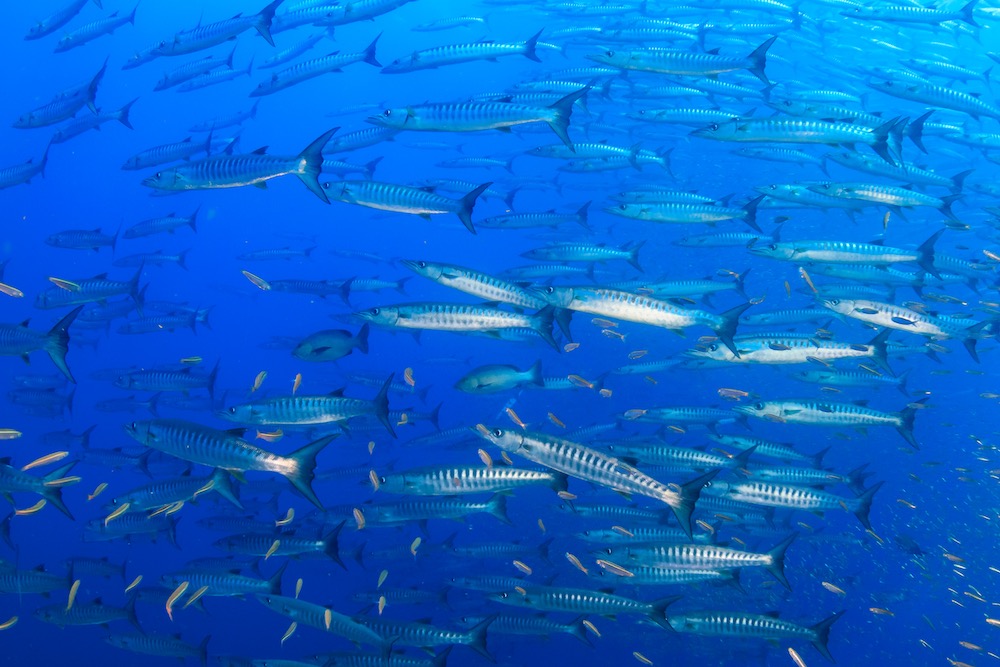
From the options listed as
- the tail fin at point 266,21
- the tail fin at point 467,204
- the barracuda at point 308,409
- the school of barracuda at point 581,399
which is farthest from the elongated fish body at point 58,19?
the barracuda at point 308,409

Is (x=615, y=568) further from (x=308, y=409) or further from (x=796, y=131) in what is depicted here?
(x=796, y=131)

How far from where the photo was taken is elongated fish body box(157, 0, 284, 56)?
8.02m

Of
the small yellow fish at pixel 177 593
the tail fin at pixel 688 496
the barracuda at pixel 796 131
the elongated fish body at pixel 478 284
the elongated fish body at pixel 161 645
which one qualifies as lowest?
the elongated fish body at pixel 161 645

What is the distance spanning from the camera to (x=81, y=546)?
79.0 feet

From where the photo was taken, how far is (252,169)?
5602 millimetres

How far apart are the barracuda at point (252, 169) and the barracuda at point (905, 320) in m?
5.24

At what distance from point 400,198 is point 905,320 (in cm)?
508

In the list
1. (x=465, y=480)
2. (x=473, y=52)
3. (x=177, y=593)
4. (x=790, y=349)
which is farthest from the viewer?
(x=473, y=52)

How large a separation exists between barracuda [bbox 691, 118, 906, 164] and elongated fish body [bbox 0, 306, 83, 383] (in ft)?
19.5

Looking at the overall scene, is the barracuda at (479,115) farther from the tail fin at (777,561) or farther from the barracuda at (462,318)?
the tail fin at (777,561)

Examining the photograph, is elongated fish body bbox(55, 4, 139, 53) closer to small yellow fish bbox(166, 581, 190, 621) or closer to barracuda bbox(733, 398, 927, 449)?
small yellow fish bbox(166, 581, 190, 621)

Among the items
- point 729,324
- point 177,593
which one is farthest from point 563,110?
point 177,593

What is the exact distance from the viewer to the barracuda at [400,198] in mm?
6016

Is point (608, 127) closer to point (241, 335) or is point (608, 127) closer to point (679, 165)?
point (679, 165)
